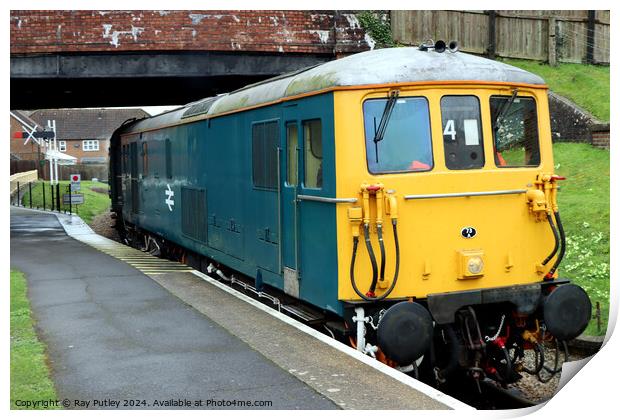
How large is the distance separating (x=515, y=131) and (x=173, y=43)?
31.3 feet

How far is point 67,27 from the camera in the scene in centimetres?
1617

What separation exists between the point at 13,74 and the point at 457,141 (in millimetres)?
11653

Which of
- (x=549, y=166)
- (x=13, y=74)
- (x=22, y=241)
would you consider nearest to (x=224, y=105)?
(x=549, y=166)

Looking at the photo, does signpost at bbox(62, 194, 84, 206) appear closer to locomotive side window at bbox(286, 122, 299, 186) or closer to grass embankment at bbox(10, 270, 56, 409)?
grass embankment at bbox(10, 270, 56, 409)

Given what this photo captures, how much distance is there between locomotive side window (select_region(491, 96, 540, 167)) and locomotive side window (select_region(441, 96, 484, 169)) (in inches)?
8.0

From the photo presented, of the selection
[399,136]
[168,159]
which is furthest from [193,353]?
[168,159]

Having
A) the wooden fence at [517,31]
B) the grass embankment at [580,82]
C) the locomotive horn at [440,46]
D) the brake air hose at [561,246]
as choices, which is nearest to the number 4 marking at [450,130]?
the locomotive horn at [440,46]

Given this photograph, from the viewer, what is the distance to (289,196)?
862 centimetres

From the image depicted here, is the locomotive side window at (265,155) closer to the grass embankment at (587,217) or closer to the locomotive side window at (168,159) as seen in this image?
the grass embankment at (587,217)

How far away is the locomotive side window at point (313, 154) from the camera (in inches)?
309

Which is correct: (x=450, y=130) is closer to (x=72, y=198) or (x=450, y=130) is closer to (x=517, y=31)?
(x=517, y=31)

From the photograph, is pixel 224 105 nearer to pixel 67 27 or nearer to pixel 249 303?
pixel 249 303

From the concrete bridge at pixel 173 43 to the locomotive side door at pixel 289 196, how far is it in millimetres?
8016

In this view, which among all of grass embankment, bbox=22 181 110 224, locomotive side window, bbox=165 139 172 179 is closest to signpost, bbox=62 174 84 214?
grass embankment, bbox=22 181 110 224
